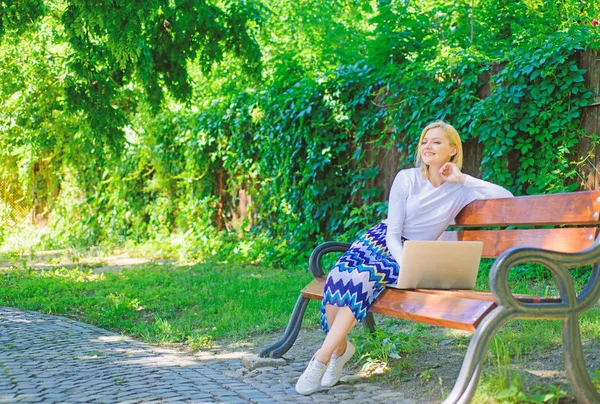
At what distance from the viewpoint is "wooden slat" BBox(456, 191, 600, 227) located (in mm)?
3180

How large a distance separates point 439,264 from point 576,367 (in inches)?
33.6

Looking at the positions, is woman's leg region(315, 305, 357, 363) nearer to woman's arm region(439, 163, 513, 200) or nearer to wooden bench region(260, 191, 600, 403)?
wooden bench region(260, 191, 600, 403)

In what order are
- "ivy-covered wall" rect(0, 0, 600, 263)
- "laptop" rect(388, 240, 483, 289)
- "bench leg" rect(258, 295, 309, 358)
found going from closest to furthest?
"laptop" rect(388, 240, 483, 289)
"bench leg" rect(258, 295, 309, 358)
"ivy-covered wall" rect(0, 0, 600, 263)

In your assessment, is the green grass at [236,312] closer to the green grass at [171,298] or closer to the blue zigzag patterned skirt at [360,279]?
the green grass at [171,298]

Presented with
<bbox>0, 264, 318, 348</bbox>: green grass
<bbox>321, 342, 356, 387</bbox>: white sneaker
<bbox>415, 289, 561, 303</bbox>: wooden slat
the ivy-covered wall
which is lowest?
<bbox>321, 342, 356, 387</bbox>: white sneaker

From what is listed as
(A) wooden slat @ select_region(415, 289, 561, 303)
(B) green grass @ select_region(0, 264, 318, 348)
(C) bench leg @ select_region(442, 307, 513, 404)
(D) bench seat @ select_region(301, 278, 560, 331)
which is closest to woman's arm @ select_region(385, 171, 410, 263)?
(D) bench seat @ select_region(301, 278, 560, 331)

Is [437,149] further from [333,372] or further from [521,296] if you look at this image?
[333,372]

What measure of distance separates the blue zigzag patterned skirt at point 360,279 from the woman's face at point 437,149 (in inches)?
22.2

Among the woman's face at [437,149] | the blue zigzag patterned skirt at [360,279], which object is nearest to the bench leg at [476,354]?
the blue zigzag patterned skirt at [360,279]

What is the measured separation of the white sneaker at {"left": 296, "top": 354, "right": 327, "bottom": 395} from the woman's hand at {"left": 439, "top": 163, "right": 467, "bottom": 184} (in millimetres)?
1245

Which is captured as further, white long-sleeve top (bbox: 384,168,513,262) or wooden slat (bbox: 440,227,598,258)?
white long-sleeve top (bbox: 384,168,513,262)

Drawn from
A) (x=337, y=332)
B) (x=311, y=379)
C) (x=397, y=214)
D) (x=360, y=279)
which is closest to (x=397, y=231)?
(x=397, y=214)

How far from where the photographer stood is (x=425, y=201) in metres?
3.95

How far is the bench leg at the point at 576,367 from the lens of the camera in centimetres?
292
